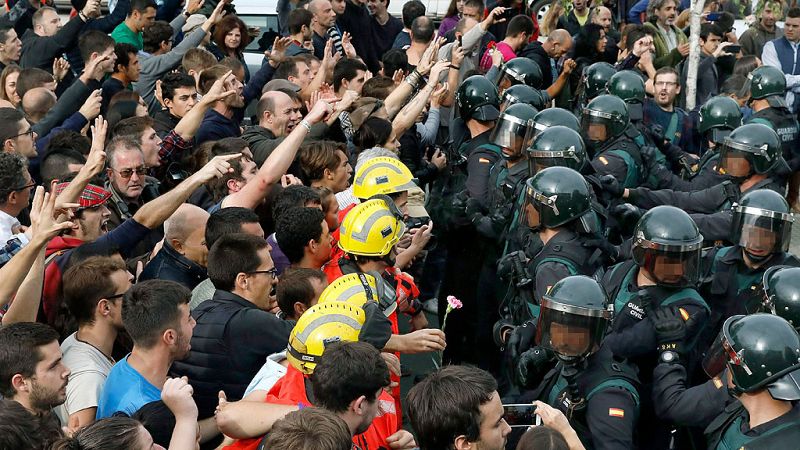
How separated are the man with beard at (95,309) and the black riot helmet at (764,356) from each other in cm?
279

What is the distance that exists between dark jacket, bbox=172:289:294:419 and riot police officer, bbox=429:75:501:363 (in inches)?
130

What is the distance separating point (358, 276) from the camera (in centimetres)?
506

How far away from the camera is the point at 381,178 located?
673cm

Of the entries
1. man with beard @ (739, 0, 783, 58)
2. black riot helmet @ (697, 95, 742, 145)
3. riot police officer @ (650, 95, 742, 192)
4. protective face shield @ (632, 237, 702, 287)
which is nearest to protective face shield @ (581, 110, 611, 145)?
riot police officer @ (650, 95, 742, 192)

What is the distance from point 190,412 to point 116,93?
5.60m

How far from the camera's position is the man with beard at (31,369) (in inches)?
170

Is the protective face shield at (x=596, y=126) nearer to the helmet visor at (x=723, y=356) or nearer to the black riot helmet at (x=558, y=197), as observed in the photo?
the black riot helmet at (x=558, y=197)

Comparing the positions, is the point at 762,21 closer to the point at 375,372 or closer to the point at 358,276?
the point at 358,276

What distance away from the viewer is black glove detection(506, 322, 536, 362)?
220 inches

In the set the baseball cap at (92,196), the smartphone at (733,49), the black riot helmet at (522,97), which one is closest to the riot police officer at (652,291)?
the baseball cap at (92,196)

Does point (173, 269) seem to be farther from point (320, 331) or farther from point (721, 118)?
point (721, 118)

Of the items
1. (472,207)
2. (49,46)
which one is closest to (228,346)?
(472,207)

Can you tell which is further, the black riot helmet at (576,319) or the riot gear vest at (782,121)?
the riot gear vest at (782,121)

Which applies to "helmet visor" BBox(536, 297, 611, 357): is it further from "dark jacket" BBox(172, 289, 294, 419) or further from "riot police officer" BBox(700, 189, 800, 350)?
"riot police officer" BBox(700, 189, 800, 350)
